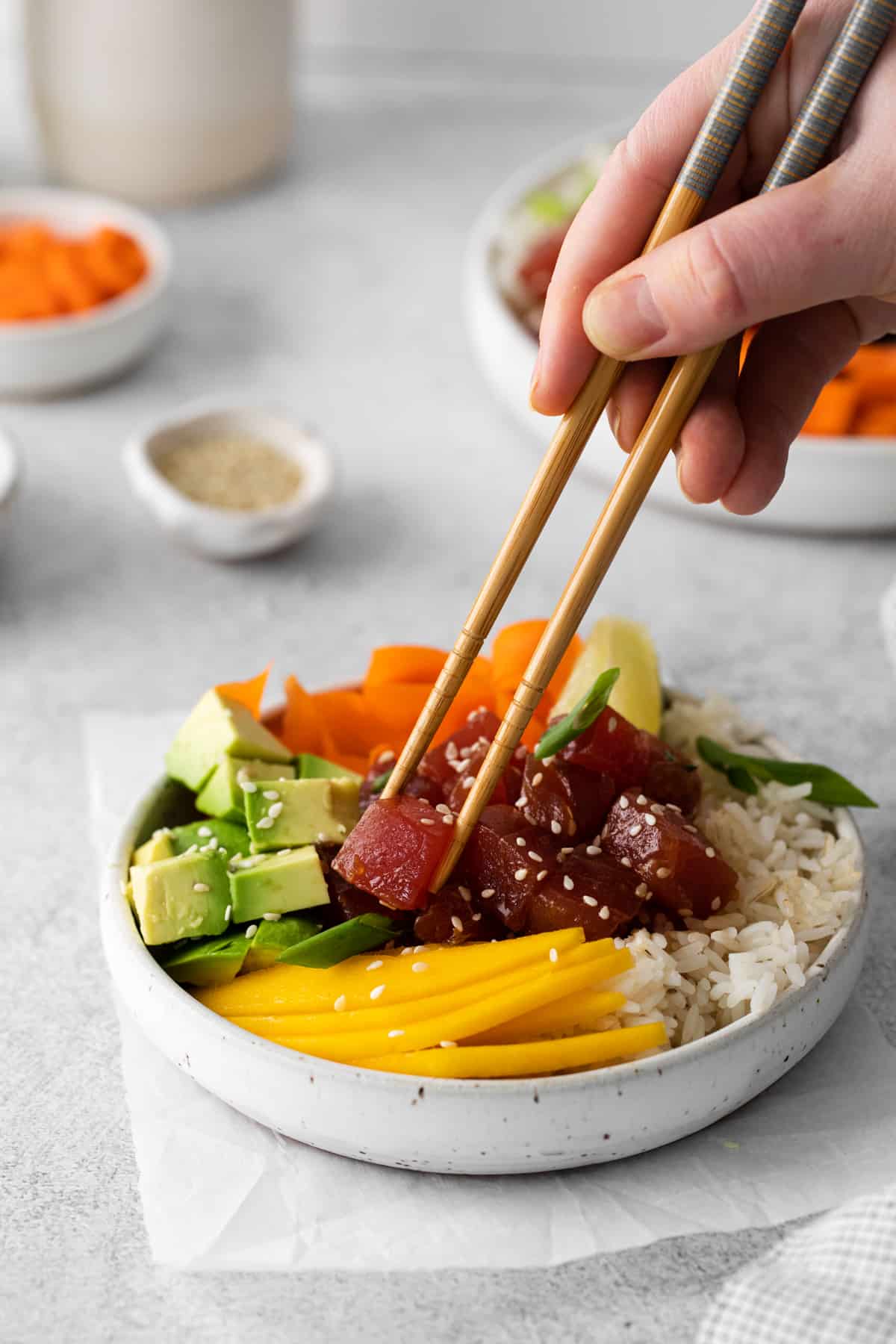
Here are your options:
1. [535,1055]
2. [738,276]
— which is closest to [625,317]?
[738,276]

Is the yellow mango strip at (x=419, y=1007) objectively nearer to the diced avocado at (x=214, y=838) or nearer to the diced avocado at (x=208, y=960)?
the diced avocado at (x=208, y=960)

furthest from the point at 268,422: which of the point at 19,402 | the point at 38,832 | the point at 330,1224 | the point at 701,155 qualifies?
the point at 330,1224

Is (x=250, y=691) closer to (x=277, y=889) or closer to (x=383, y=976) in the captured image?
(x=277, y=889)

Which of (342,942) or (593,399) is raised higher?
(593,399)

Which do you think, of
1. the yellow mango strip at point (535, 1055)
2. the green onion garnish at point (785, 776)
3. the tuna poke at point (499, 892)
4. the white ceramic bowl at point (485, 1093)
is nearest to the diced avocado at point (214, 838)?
the tuna poke at point (499, 892)

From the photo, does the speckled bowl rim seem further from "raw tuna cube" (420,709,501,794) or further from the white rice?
"raw tuna cube" (420,709,501,794)

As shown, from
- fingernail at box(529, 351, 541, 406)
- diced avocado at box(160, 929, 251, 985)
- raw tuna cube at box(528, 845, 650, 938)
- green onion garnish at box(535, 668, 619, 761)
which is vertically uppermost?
fingernail at box(529, 351, 541, 406)

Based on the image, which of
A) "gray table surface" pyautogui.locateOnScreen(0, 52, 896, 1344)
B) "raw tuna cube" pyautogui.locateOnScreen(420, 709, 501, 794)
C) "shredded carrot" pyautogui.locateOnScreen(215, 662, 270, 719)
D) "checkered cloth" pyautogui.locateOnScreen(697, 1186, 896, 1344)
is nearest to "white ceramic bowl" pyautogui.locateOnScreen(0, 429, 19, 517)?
"gray table surface" pyautogui.locateOnScreen(0, 52, 896, 1344)
